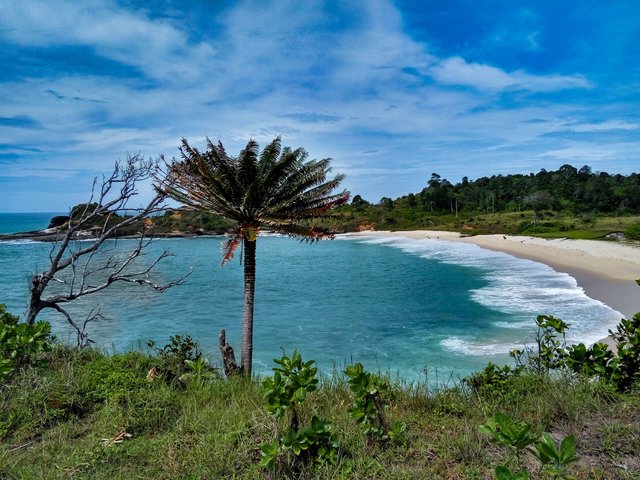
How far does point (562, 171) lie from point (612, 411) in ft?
441

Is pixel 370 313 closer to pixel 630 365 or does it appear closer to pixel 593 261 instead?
pixel 630 365

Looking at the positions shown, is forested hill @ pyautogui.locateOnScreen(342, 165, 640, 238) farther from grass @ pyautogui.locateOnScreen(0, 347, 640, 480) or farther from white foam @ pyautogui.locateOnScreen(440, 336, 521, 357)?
grass @ pyautogui.locateOnScreen(0, 347, 640, 480)

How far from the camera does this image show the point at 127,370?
5945 millimetres

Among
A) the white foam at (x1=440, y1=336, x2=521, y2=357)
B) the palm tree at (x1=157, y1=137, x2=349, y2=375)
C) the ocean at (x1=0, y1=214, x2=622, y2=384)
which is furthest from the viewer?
the ocean at (x1=0, y1=214, x2=622, y2=384)

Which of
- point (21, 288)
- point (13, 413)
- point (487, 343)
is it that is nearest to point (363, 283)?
point (487, 343)

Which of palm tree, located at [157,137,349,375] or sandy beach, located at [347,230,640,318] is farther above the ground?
palm tree, located at [157,137,349,375]

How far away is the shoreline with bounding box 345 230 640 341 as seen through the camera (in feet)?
74.8

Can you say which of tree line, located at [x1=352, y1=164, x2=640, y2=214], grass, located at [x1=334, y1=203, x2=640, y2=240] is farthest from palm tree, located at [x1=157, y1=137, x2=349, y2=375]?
tree line, located at [x1=352, y1=164, x2=640, y2=214]

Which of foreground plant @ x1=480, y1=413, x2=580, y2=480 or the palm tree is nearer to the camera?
foreground plant @ x1=480, y1=413, x2=580, y2=480

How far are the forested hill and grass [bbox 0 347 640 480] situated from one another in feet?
208

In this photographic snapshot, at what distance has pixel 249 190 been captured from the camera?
31.2ft

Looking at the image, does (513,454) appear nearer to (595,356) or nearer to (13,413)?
(595,356)

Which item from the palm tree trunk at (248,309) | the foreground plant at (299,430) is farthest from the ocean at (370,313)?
the foreground plant at (299,430)

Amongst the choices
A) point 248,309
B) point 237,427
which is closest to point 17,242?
point 248,309
